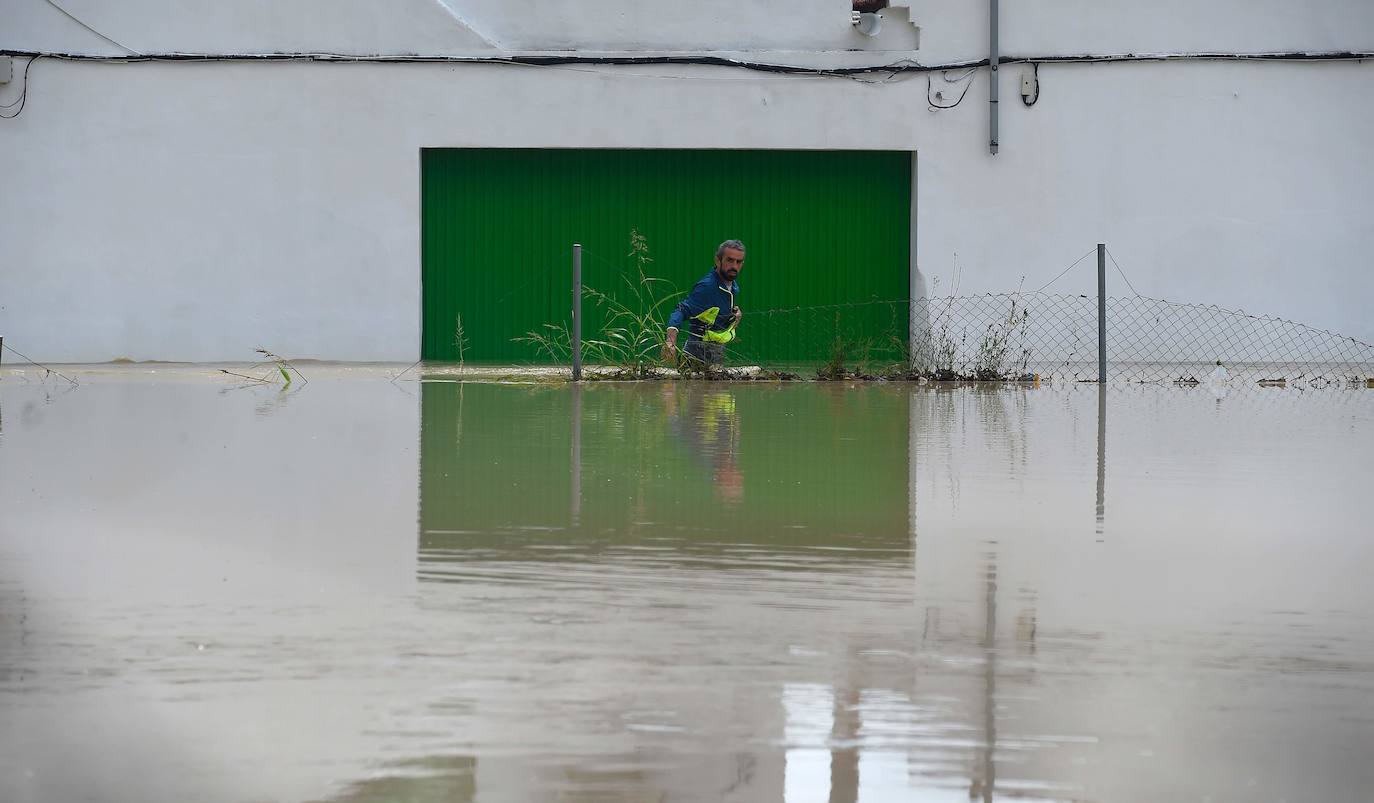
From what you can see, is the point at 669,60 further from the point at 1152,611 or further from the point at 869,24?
the point at 1152,611

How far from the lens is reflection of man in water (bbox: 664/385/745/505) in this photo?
252 inches

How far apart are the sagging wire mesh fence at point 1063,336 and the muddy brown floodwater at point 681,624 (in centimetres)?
986

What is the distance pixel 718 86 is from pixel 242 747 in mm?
15124

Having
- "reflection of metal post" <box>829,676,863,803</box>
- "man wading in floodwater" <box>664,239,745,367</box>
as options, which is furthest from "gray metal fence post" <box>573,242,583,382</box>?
"reflection of metal post" <box>829,676,863,803</box>

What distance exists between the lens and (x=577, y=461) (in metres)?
7.14

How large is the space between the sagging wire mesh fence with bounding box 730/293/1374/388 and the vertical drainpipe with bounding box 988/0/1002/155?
1.67 meters

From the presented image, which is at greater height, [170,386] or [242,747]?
[170,386]

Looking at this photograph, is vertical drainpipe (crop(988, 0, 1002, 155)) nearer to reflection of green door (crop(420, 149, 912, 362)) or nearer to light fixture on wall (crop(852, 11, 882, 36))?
reflection of green door (crop(420, 149, 912, 362))

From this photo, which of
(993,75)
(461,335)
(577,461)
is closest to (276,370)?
(461,335)

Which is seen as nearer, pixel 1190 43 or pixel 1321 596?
pixel 1321 596

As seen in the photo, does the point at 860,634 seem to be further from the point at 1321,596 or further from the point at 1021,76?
the point at 1021,76

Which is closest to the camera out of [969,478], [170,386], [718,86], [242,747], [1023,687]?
[242,747]

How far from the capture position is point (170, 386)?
13062 mm

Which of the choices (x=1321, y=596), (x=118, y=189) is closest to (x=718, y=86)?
(x=118, y=189)
